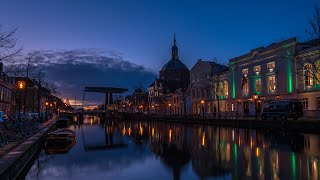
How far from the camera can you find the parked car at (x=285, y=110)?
4578 cm

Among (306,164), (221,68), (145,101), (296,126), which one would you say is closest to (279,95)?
(296,126)

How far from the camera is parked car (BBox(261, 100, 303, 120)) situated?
150 ft

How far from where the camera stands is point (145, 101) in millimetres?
154000

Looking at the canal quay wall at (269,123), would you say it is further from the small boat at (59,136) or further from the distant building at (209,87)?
the small boat at (59,136)

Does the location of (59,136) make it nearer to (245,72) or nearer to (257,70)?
(257,70)

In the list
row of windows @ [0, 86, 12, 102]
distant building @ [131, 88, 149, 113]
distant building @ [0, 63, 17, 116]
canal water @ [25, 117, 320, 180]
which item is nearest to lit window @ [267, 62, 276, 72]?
canal water @ [25, 117, 320, 180]

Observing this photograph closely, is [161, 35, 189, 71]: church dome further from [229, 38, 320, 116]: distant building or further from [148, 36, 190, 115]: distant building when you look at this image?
[229, 38, 320, 116]: distant building

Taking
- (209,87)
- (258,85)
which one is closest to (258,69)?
Answer: (258,85)

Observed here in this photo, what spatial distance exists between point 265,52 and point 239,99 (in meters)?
12.8

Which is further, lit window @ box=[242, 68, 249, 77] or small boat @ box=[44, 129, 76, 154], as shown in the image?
lit window @ box=[242, 68, 249, 77]

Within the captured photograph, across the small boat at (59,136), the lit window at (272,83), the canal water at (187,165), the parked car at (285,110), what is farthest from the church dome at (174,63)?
the canal water at (187,165)

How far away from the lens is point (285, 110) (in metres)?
46.2

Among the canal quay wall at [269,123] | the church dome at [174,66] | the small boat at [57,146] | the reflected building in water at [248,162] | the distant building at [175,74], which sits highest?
the church dome at [174,66]

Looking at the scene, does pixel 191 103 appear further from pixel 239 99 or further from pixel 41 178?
pixel 41 178
